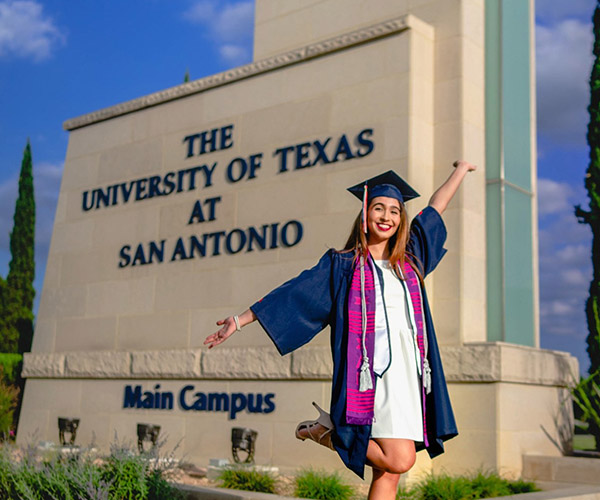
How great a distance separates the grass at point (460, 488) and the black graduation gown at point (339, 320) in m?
3.38

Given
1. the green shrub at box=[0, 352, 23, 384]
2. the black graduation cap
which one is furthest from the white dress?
the green shrub at box=[0, 352, 23, 384]

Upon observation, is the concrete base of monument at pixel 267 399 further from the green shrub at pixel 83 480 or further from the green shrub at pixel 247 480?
the green shrub at pixel 83 480

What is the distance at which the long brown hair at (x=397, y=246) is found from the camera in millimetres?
4402

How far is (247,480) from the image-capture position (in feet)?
26.5

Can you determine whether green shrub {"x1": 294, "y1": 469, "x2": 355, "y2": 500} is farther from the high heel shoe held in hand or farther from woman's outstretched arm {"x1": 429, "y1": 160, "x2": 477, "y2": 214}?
woman's outstretched arm {"x1": 429, "y1": 160, "x2": 477, "y2": 214}

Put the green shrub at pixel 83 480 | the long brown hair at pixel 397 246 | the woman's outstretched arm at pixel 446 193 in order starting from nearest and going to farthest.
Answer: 1. the long brown hair at pixel 397 246
2. the woman's outstretched arm at pixel 446 193
3. the green shrub at pixel 83 480

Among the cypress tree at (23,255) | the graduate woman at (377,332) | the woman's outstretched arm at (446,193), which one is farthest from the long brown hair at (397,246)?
the cypress tree at (23,255)

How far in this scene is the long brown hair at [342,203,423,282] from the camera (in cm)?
440

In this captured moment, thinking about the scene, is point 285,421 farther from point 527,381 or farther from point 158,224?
point 158,224

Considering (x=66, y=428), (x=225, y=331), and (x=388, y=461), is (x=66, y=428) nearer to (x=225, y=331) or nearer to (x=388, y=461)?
(x=225, y=331)

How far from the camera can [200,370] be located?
10.4 m

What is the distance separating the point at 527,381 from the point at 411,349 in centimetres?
507

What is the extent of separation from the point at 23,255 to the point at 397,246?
753 inches

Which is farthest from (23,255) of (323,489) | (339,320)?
(339,320)
